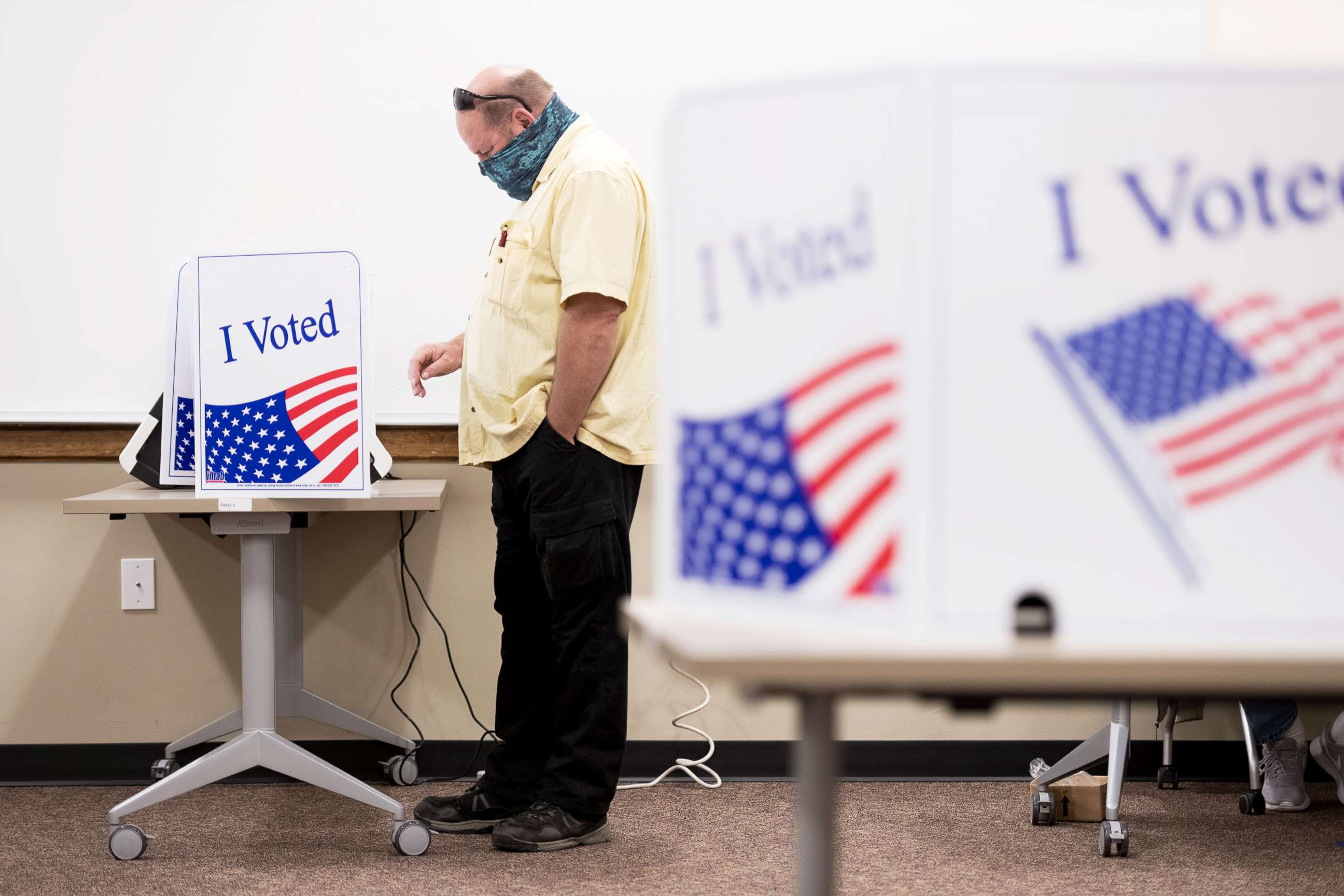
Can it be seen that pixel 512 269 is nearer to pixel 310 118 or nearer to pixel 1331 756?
pixel 310 118

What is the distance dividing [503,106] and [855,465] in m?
1.57

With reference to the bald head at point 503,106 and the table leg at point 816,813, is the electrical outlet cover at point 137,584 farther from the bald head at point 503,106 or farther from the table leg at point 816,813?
the table leg at point 816,813

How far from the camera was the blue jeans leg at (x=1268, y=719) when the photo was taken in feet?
7.65

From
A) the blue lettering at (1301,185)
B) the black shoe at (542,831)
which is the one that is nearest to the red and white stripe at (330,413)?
the black shoe at (542,831)

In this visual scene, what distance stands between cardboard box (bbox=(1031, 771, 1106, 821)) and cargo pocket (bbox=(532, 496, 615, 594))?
1.01 m

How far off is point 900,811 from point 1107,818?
0.42 metres

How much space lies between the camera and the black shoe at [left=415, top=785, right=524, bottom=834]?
83.4 inches

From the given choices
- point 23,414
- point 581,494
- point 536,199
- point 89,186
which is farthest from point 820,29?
point 23,414

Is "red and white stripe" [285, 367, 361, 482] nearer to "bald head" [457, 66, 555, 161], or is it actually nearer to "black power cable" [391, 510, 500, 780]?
"bald head" [457, 66, 555, 161]

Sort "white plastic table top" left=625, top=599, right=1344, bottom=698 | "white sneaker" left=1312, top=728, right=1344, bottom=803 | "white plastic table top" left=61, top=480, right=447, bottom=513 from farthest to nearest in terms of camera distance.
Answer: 1. "white sneaker" left=1312, top=728, right=1344, bottom=803
2. "white plastic table top" left=61, top=480, right=447, bottom=513
3. "white plastic table top" left=625, top=599, right=1344, bottom=698

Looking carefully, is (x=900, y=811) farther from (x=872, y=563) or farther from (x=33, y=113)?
(x=33, y=113)

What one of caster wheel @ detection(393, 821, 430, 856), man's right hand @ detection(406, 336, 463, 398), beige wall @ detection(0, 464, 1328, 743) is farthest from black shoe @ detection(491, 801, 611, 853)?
man's right hand @ detection(406, 336, 463, 398)

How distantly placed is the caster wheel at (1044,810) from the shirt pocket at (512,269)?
4.44 feet

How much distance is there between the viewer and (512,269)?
194cm
